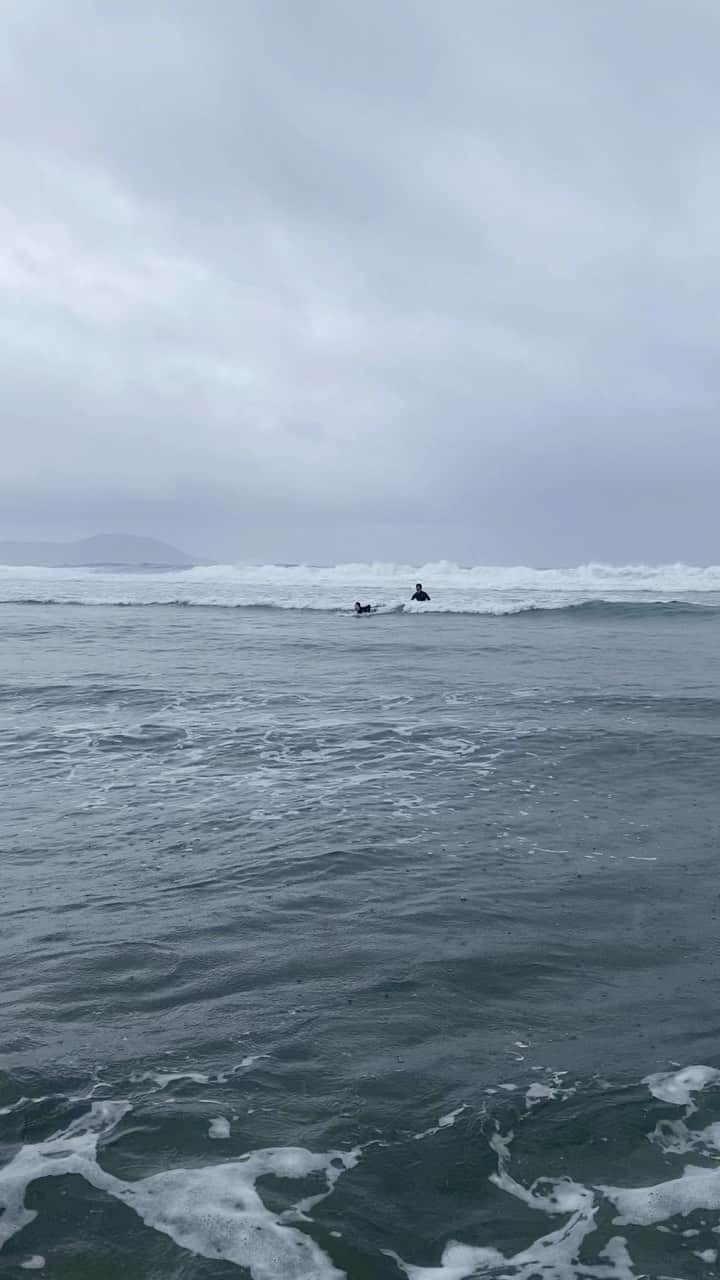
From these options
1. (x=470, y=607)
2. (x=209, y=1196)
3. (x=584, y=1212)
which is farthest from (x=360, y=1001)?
(x=470, y=607)

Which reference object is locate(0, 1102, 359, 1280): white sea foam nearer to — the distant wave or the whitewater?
the distant wave

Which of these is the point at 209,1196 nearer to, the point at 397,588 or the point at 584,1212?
the point at 584,1212

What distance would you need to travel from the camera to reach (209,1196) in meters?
3.80

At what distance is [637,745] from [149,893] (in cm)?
826

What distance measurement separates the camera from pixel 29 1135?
4.12 meters

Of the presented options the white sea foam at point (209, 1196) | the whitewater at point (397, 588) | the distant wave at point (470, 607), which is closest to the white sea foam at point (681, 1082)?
the white sea foam at point (209, 1196)

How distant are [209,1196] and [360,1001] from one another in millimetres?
1764

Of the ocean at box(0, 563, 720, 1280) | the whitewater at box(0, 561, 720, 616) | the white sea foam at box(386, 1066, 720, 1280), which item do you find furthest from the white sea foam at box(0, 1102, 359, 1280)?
the whitewater at box(0, 561, 720, 616)

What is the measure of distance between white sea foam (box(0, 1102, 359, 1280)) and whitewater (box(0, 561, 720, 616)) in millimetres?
36494

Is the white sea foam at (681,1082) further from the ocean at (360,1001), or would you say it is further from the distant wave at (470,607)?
the distant wave at (470,607)

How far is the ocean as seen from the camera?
12.0 feet

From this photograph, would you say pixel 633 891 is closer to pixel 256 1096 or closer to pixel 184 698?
pixel 256 1096

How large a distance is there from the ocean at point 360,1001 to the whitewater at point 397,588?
98.0 ft

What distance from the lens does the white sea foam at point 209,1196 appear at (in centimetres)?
351
